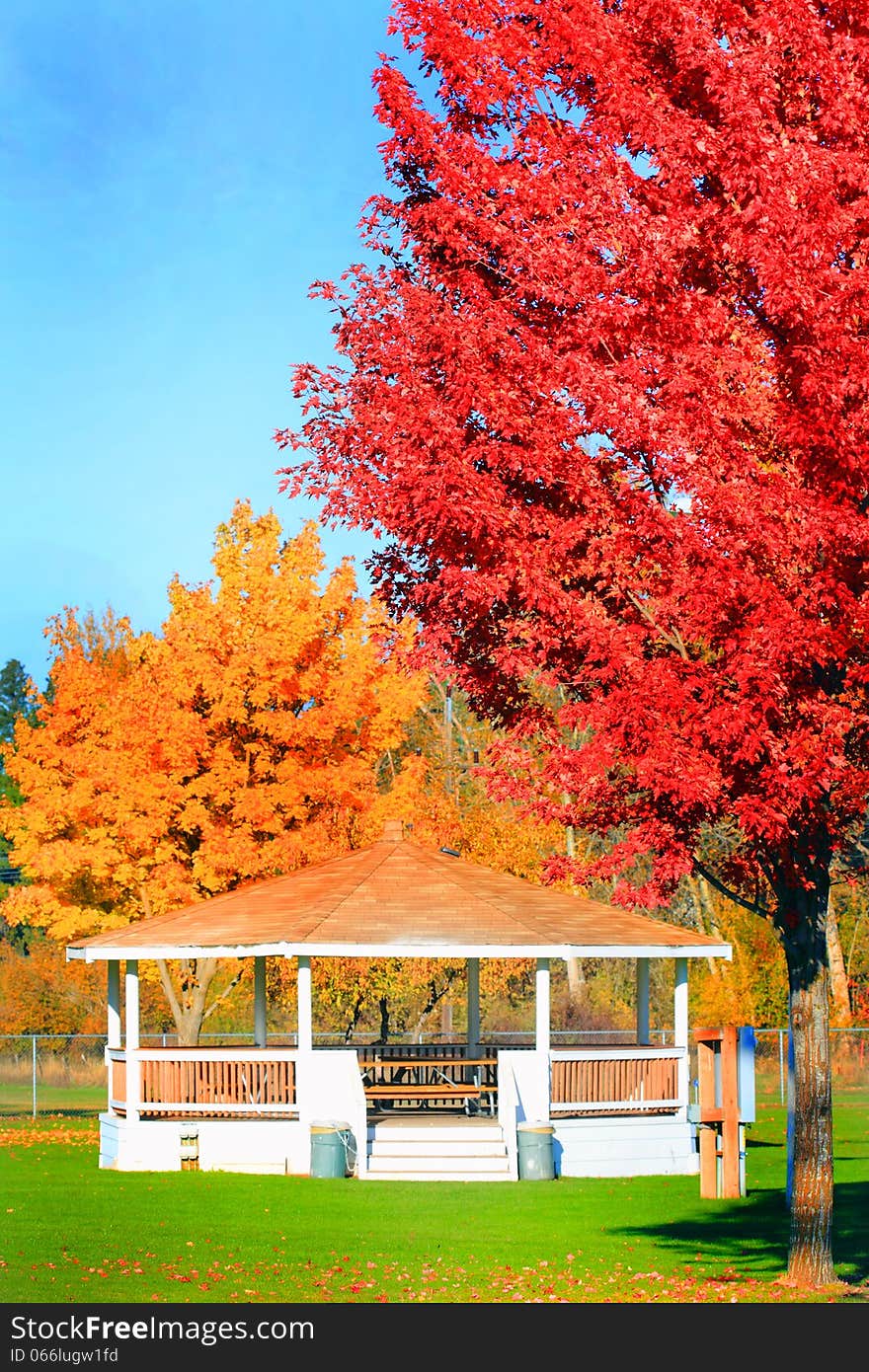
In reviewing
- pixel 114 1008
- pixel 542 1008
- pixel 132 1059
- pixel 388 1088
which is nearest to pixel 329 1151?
pixel 388 1088

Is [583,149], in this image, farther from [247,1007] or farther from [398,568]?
[247,1007]

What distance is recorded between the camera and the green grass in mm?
11719

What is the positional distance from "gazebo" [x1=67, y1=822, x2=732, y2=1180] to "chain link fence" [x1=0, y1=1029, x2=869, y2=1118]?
10.0 metres

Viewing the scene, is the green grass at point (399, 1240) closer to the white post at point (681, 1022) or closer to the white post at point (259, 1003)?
the white post at point (681, 1022)

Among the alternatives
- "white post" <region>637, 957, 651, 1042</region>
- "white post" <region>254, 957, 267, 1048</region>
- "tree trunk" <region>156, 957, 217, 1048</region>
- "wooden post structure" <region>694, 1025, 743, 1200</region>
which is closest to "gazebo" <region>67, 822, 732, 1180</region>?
"white post" <region>637, 957, 651, 1042</region>

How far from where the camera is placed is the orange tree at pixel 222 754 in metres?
27.2

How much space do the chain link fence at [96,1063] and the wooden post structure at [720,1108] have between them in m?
14.8

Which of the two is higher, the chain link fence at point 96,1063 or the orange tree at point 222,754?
the orange tree at point 222,754

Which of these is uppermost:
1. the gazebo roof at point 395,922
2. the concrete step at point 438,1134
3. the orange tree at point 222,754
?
the orange tree at point 222,754

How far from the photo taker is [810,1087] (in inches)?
449

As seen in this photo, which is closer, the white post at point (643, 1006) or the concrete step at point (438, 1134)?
the concrete step at point (438, 1134)

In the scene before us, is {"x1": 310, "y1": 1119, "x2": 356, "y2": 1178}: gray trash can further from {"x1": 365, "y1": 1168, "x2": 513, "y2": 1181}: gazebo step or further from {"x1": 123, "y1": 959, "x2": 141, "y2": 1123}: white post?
{"x1": 123, "y1": 959, "x2": 141, "y2": 1123}: white post

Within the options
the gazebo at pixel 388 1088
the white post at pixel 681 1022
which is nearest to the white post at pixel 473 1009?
the gazebo at pixel 388 1088
